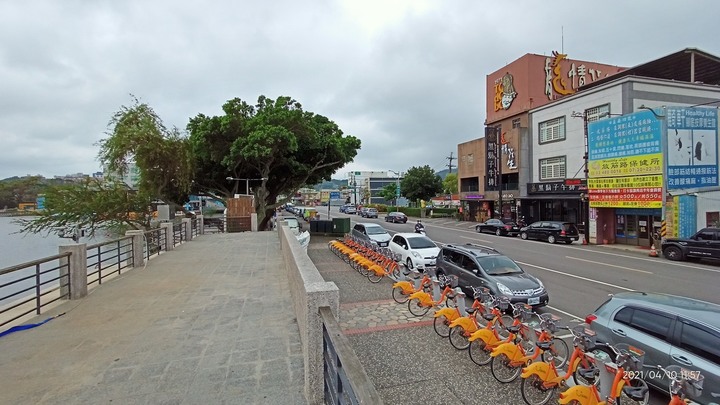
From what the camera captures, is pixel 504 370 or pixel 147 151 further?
pixel 147 151

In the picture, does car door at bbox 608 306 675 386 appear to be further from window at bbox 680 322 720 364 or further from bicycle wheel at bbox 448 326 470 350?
bicycle wheel at bbox 448 326 470 350

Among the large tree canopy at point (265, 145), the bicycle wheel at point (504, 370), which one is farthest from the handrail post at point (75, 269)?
the large tree canopy at point (265, 145)

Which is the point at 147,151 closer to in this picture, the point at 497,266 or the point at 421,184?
the point at 497,266

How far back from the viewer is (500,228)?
2941 cm

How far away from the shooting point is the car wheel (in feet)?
53.9

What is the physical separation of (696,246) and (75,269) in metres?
21.5

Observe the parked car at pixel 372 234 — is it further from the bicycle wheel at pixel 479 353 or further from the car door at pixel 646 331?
the car door at pixel 646 331

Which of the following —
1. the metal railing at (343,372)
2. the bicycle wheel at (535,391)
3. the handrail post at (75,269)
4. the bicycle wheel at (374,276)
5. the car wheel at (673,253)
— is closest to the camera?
the metal railing at (343,372)

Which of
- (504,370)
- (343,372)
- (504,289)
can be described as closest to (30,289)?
(343,372)

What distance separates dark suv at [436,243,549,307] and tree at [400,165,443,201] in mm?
46717

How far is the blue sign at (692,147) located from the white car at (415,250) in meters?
13.7

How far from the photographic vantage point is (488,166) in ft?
123
